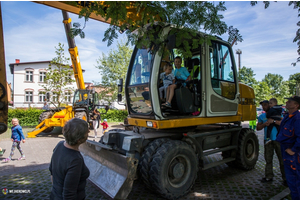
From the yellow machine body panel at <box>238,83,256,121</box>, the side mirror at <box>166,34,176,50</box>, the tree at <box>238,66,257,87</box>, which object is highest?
the tree at <box>238,66,257,87</box>

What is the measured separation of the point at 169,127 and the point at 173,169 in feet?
2.59

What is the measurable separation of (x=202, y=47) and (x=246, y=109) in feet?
7.88

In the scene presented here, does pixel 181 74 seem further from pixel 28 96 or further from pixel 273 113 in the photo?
pixel 28 96

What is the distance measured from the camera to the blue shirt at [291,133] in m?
3.57

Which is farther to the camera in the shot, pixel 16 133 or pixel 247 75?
pixel 247 75

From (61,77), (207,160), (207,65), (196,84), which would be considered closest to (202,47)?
(207,65)

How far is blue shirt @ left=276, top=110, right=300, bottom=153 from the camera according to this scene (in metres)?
3.57

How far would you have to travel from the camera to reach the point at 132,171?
3449 mm

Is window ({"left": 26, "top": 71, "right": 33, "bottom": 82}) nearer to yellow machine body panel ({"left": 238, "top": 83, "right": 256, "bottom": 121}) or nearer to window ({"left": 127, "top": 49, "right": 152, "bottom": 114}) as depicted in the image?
window ({"left": 127, "top": 49, "right": 152, "bottom": 114})

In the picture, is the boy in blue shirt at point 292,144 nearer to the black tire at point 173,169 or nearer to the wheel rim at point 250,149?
the black tire at point 173,169

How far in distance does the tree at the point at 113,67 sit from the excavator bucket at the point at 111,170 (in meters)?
20.0

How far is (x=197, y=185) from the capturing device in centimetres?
467

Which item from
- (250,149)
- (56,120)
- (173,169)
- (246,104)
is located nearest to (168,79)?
(173,169)

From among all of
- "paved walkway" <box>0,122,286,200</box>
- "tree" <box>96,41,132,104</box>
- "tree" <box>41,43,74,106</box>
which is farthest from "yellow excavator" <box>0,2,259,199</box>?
"tree" <box>96,41,132,104</box>
